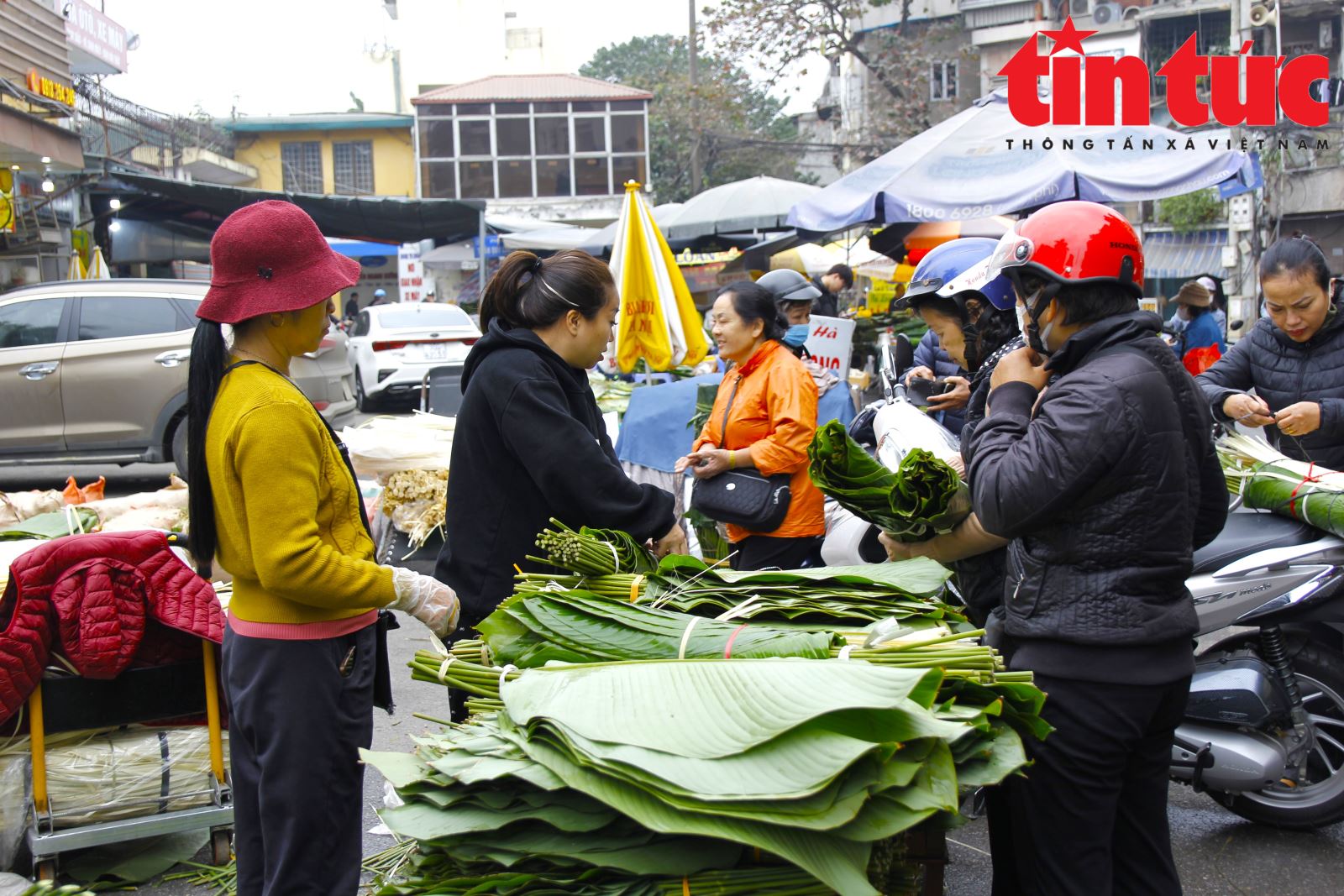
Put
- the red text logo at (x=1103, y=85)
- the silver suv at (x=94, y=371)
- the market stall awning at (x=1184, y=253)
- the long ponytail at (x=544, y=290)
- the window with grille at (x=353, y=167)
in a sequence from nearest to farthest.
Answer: the long ponytail at (x=544, y=290), the red text logo at (x=1103, y=85), the silver suv at (x=94, y=371), the market stall awning at (x=1184, y=253), the window with grille at (x=353, y=167)

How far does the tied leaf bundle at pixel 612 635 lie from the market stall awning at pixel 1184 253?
25.7 m

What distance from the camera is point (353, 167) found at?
39.8m

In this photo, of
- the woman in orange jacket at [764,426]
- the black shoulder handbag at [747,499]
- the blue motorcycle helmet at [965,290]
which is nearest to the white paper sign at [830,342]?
the woman in orange jacket at [764,426]

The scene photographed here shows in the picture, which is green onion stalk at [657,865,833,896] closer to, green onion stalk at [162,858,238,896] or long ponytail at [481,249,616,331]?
long ponytail at [481,249,616,331]

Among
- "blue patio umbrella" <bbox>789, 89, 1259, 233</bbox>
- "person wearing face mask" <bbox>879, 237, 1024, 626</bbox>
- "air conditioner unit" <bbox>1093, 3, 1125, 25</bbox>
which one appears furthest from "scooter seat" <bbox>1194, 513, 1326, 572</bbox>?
"air conditioner unit" <bbox>1093, 3, 1125, 25</bbox>

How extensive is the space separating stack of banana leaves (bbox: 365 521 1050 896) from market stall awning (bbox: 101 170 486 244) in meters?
18.0

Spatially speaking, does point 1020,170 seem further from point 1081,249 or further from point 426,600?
point 426,600

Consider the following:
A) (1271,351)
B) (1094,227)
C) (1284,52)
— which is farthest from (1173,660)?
(1284,52)

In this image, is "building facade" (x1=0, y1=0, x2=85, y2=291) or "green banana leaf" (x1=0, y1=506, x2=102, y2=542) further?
"building facade" (x1=0, y1=0, x2=85, y2=291)

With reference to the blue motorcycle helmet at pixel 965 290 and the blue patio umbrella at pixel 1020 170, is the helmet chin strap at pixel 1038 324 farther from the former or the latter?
the blue patio umbrella at pixel 1020 170

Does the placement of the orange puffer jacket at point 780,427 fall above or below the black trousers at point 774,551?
above

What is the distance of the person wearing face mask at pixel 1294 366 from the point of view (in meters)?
4.22

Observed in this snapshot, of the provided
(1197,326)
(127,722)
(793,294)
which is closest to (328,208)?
(1197,326)

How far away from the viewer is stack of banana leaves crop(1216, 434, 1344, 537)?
3.51 meters
